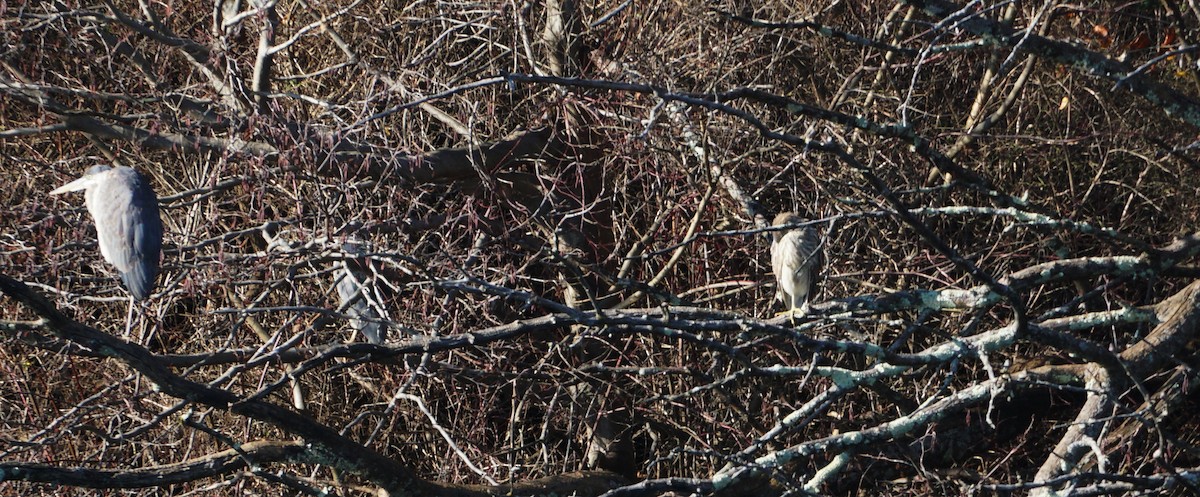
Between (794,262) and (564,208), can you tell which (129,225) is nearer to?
(564,208)

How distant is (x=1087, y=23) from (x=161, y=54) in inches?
157

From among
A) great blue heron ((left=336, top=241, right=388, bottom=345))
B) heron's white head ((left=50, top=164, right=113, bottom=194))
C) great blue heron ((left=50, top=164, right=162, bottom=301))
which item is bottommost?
great blue heron ((left=336, top=241, right=388, bottom=345))

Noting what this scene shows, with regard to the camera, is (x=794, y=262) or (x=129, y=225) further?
(x=794, y=262)

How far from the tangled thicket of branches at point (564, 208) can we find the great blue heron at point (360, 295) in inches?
2.9

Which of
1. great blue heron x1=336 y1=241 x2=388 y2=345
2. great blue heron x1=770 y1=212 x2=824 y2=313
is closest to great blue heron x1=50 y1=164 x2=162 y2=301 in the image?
great blue heron x1=336 y1=241 x2=388 y2=345

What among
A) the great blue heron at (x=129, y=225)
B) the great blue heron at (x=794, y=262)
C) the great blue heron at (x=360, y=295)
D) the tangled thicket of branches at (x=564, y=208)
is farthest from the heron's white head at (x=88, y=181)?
the great blue heron at (x=794, y=262)

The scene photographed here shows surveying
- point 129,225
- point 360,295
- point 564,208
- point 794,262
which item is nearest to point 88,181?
point 129,225

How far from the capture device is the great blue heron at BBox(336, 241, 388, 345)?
392cm

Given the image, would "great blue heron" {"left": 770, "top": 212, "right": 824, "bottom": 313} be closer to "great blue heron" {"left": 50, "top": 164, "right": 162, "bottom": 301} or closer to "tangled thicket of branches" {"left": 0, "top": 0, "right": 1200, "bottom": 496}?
"tangled thicket of branches" {"left": 0, "top": 0, "right": 1200, "bottom": 496}

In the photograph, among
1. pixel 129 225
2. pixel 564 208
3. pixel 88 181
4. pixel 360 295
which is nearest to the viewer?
pixel 129 225

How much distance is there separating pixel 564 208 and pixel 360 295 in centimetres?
118

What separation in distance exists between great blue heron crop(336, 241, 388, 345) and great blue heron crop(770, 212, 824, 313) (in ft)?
4.64

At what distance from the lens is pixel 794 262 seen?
164 inches

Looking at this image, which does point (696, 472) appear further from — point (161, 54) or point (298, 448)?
point (161, 54)
